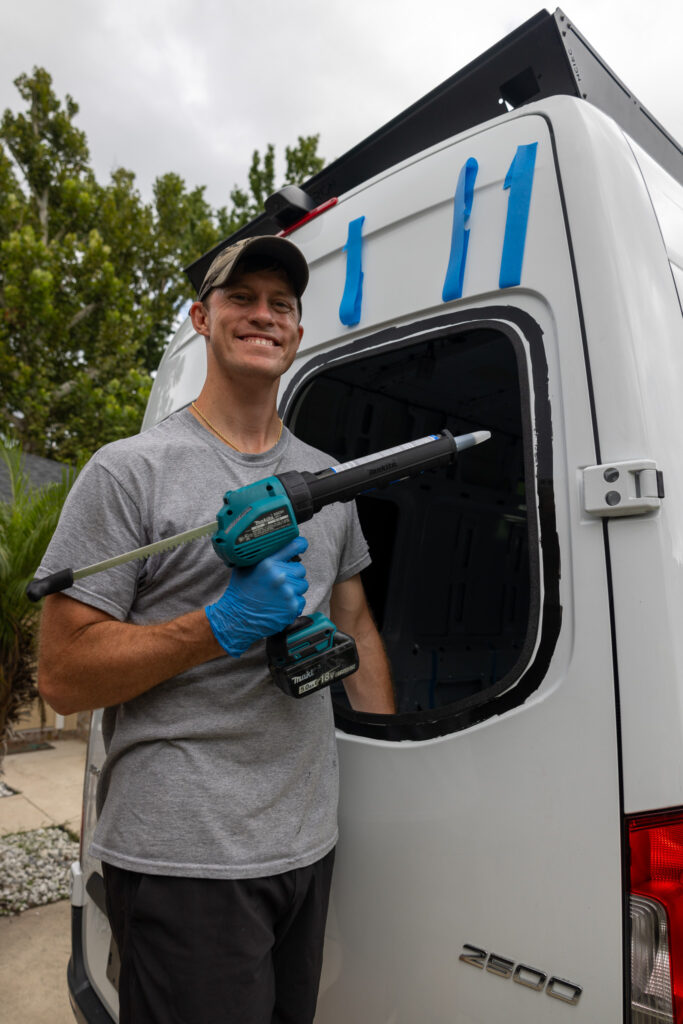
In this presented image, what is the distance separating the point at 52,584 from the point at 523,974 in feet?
3.40

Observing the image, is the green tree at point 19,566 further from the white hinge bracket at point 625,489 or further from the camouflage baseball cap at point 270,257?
the white hinge bracket at point 625,489

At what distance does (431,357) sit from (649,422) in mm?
1153

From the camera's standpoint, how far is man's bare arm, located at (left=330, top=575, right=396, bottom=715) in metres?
1.73

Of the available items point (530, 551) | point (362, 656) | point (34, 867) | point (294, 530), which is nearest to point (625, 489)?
point (530, 551)

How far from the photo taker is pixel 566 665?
1.12 meters

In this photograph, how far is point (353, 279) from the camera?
160 cm

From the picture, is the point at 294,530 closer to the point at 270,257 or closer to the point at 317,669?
the point at 317,669

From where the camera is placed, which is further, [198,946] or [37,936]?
[37,936]

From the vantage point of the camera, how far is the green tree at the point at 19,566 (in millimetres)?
3676

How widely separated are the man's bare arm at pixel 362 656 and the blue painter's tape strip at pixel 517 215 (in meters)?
0.84

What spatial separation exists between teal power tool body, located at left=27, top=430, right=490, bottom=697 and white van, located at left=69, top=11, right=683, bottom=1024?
0.71 ft

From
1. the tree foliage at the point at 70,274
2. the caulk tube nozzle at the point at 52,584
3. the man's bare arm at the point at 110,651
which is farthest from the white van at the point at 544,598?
the tree foliage at the point at 70,274

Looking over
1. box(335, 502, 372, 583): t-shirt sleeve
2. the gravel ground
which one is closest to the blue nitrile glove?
box(335, 502, 372, 583): t-shirt sleeve

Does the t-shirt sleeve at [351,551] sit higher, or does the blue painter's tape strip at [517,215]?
the blue painter's tape strip at [517,215]
